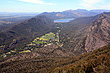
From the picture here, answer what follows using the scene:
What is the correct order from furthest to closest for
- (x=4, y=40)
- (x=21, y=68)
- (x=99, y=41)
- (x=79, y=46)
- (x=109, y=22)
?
(x=4, y=40)
(x=109, y=22)
(x=79, y=46)
(x=99, y=41)
(x=21, y=68)

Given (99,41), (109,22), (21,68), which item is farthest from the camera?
(109,22)

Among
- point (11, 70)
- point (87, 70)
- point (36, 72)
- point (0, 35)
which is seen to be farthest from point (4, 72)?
point (0, 35)

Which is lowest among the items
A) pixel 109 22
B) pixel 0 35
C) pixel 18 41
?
pixel 18 41

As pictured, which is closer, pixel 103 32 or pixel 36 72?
pixel 36 72

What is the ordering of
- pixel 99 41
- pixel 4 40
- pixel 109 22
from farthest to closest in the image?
pixel 4 40 → pixel 109 22 → pixel 99 41

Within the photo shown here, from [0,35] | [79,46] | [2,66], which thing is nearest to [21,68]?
[2,66]

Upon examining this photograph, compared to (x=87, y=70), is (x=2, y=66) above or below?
below

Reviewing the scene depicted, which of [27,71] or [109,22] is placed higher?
[109,22]

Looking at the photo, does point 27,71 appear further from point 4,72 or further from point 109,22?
point 109,22

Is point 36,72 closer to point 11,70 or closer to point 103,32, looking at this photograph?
point 11,70
